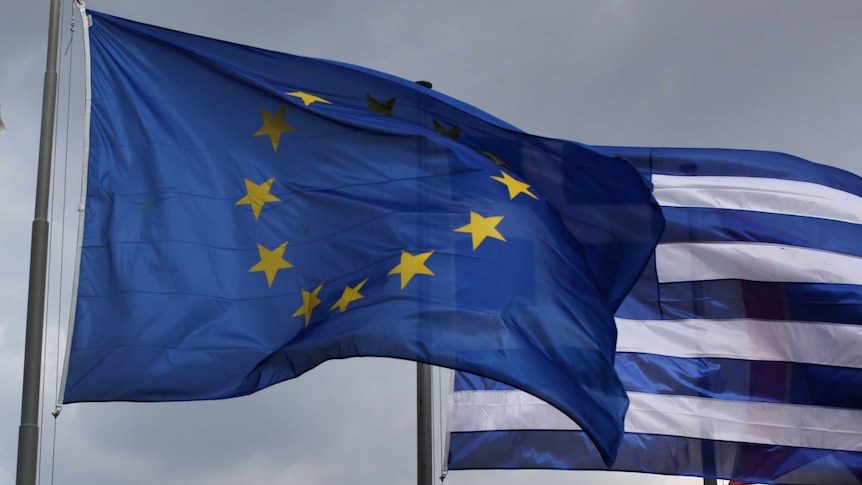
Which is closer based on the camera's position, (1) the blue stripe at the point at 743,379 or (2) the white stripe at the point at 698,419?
(2) the white stripe at the point at 698,419

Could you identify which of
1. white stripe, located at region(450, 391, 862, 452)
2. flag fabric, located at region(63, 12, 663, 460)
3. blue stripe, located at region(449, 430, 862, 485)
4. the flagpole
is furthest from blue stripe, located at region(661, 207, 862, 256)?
the flagpole

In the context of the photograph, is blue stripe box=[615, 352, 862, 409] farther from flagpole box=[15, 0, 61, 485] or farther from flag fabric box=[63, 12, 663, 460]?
flagpole box=[15, 0, 61, 485]

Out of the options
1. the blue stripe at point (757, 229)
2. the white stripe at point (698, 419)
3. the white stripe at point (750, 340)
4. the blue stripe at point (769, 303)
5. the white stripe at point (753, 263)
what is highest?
the blue stripe at point (757, 229)

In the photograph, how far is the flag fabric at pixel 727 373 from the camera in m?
21.3

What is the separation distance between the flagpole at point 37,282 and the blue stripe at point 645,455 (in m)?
7.81

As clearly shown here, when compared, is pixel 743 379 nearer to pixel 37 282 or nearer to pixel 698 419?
pixel 698 419

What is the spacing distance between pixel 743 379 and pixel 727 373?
0.22 meters

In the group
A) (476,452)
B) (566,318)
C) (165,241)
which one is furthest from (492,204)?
(476,452)

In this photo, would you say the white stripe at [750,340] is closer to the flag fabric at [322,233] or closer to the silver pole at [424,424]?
the silver pole at [424,424]

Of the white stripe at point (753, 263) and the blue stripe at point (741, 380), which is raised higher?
the white stripe at point (753, 263)

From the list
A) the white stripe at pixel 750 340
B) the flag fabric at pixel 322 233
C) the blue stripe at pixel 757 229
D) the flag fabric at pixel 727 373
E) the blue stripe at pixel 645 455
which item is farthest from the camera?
the blue stripe at pixel 757 229

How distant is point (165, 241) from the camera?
16.3 meters

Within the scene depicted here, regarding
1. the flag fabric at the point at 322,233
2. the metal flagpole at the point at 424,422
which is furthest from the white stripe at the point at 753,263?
the flag fabric at the point at 322,233

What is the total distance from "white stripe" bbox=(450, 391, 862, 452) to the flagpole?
7.84m
